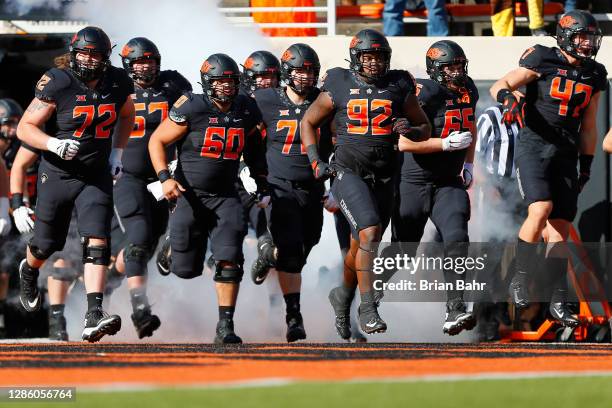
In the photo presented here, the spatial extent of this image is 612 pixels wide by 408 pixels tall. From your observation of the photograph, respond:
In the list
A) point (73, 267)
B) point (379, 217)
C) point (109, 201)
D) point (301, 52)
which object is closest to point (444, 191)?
point (379, 217)

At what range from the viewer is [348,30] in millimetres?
13211

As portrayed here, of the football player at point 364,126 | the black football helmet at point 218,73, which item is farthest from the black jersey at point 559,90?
the black football helmet at point 218,73

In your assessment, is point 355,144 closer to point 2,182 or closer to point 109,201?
point 109,201

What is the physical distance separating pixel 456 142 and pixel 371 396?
4336 mm

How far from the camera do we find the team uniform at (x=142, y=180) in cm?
919

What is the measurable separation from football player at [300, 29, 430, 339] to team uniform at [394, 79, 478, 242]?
32 cm

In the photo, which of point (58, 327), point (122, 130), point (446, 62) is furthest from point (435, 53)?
point (58, 327)

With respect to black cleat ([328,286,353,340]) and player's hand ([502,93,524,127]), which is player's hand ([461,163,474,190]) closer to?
player's hand ([502,93,524,127])

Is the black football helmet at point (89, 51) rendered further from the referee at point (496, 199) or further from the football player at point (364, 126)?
the referee at point (496, 199)

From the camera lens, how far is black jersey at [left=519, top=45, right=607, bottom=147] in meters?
9.16

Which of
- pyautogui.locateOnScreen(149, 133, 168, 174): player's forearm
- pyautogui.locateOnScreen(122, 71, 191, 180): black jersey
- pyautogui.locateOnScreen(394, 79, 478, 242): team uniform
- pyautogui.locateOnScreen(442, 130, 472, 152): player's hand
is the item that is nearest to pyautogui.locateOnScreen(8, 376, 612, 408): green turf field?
pyautogui.locateOnScreen(149, 133, 168, 174): player's forearm

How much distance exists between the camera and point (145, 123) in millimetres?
9414

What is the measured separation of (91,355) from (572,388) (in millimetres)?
2414

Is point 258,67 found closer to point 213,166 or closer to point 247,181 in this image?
point 247,181
